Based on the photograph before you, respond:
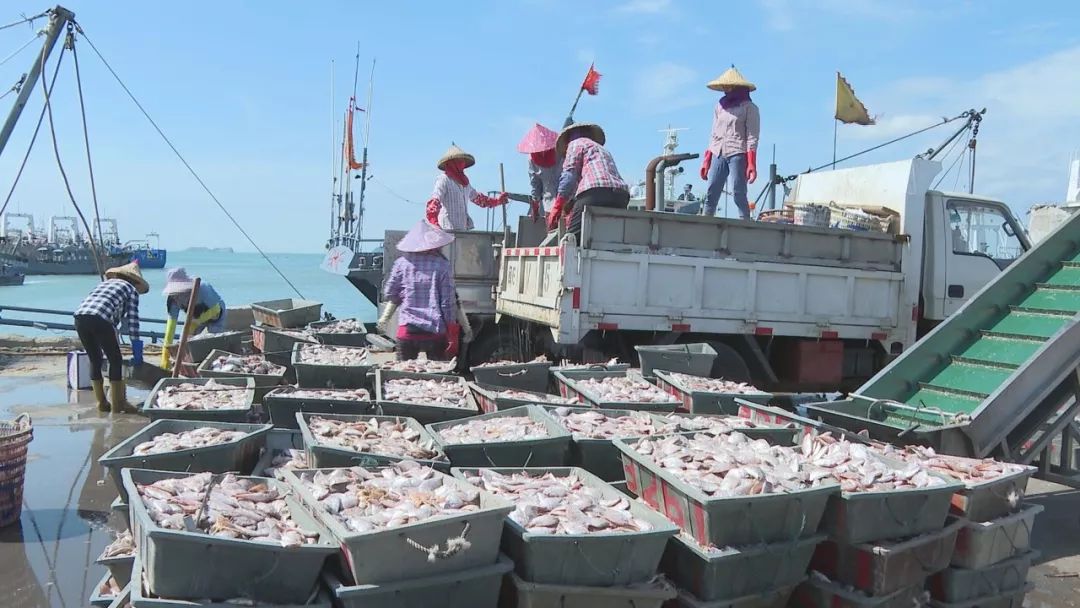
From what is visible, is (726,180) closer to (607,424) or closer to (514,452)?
(607,424)

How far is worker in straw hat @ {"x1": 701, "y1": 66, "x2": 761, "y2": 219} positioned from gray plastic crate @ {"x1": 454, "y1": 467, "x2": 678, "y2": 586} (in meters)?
6.39

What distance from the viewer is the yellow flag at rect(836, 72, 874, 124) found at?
37.2 ft

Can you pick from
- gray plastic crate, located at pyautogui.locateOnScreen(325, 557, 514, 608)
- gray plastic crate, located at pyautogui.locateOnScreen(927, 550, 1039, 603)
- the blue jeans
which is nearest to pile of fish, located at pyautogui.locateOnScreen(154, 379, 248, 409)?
gray plastic crate, located at pyautogui.locateOnScreen(325, 557, 514, 608)

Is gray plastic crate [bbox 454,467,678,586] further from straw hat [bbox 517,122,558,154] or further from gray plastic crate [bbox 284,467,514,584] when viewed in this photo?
straw hat [bbox 517,122,558,154]

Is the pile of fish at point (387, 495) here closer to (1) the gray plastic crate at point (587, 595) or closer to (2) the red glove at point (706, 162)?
(1) the gray plastic crate at point (587, 595)

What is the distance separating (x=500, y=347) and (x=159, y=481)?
596cm

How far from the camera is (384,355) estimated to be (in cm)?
904

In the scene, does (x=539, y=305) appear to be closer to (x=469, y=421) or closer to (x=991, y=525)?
(x=469, y=421)

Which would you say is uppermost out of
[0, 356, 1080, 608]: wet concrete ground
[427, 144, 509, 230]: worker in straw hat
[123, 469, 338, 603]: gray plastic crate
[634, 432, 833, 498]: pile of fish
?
[427, 144, 509, 230]: worker in straw hat

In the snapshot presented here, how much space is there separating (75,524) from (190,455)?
1.84 meters

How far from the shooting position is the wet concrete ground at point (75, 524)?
4.31m

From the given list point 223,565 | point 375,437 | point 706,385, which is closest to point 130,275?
point 375,437

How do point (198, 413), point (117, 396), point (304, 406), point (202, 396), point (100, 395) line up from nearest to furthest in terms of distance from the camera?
point (198, 413) < point (304, 406) < point (202, 396) < point (117, 396) < point (100, 395)

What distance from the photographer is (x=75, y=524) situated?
203 inches
